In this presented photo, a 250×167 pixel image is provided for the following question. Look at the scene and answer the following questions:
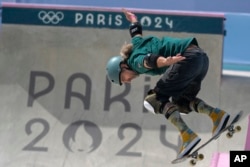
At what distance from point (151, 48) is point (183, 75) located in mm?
351

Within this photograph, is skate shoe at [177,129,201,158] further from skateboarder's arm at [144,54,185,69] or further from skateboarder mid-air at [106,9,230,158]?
skateboarder's arm at [144,54,185,69]

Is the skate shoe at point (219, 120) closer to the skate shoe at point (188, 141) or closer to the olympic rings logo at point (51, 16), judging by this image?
the skate shoe at point (188, 141)

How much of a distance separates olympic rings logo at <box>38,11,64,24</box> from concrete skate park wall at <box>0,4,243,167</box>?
0.11 feet

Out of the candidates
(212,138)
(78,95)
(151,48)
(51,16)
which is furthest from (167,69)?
(51,16)

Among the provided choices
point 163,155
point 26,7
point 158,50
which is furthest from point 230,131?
point 26,7

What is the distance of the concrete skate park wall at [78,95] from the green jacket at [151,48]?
3.77 metres

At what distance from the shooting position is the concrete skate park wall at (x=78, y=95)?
8.95m

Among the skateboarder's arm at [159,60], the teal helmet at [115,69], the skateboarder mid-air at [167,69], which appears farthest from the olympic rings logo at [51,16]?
the skateboarder's arm at [159,60]

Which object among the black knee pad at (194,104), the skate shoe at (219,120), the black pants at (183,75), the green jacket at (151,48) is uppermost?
the green jacket at (151,48)

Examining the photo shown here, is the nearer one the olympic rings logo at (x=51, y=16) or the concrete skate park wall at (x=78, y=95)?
the concrete skate park wall at (x=78, y=95)

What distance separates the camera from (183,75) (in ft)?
17.2

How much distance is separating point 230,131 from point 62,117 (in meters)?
4.00

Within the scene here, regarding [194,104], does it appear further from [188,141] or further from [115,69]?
[115,69]

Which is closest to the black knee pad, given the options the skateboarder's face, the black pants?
the black pants
